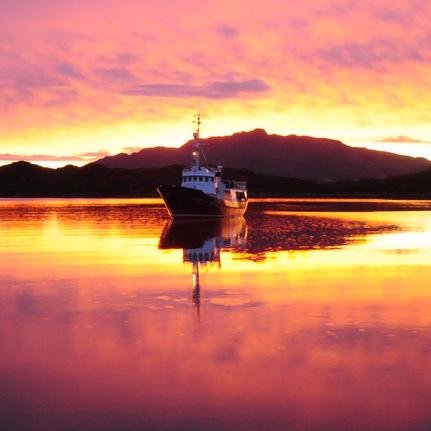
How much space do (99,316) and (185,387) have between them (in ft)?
19.6

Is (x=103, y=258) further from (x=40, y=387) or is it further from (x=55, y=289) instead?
(x=40, y=387)

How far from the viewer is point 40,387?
1066cm

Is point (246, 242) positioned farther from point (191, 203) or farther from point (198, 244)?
point (191, 203)

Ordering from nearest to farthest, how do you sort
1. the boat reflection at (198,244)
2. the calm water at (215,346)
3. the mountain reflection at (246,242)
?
the calm water at (215,346) → the boat reflection at (198,244) → the mountain reflection at (246,242)

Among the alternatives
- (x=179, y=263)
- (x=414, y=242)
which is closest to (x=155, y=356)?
(x=179, y=263)

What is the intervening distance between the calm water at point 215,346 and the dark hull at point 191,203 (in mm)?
39285

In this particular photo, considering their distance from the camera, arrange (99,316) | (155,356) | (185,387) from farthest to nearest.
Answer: (99,316), (155,356), (185,387)

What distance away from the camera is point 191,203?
222ft

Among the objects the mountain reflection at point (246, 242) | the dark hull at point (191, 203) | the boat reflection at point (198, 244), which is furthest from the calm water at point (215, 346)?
the dark hull at point (191, 203)

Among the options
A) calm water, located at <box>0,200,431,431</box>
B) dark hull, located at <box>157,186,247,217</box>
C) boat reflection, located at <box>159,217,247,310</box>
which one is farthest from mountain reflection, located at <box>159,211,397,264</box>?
dark hull, located at <box>157,186,247,217</box>

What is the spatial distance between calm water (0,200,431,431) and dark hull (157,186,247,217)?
129 ft

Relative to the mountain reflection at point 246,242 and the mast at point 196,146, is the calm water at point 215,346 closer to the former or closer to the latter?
the mountain reflection at point 246,242

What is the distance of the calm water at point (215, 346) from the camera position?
31.5 ft

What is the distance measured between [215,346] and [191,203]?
5463cm
